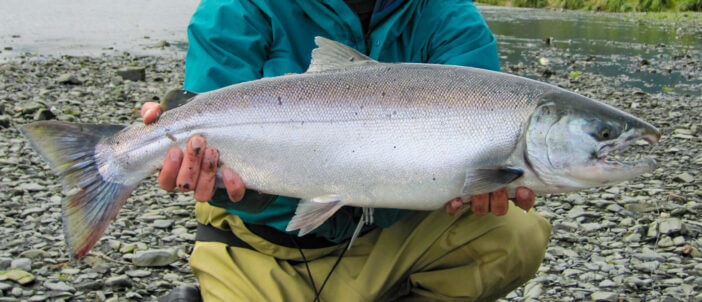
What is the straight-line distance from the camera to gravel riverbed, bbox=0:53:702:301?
3.21 m

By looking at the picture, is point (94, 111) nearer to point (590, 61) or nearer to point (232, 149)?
point (232, 149)

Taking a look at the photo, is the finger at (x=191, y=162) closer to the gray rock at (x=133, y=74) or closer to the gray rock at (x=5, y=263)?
the gray rock at (x=5, y=263)

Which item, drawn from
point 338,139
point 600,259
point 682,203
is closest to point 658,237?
point 600,259

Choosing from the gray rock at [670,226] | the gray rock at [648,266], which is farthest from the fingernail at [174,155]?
the gray rock at [670,226]

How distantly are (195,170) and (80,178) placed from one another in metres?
0.46

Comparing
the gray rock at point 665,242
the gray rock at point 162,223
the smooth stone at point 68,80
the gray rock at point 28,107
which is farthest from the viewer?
the smooth stone at point 68,80

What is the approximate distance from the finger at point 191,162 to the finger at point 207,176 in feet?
0.06

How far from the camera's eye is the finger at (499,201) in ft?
7.70

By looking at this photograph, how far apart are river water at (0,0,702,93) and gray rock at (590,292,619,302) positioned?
24.1 feet

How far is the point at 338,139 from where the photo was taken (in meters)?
2.24

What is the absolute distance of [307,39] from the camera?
2.86m

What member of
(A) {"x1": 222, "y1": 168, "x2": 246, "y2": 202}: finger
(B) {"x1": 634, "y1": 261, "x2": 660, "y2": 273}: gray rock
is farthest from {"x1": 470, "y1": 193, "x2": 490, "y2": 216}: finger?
(B) {"x1": 634, "y1": 261, "x2": 660, "y2": 273}: gray rock

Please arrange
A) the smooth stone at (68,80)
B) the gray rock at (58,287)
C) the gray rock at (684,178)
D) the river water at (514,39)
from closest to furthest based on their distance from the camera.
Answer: the gray rock at (58,287), the gray rock at (684,178), the smooth stone at (68,80), the river water at (514,39)

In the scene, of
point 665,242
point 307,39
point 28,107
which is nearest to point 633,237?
point 665,242
